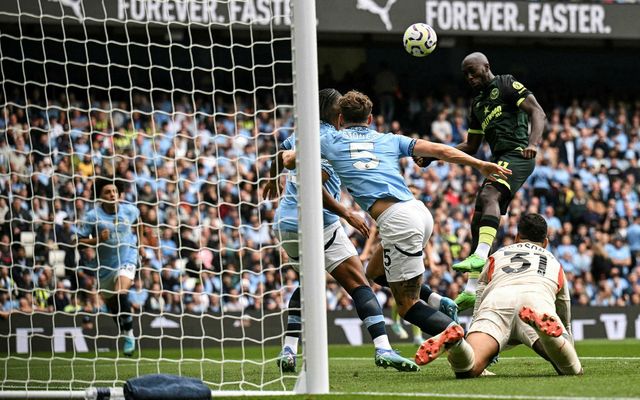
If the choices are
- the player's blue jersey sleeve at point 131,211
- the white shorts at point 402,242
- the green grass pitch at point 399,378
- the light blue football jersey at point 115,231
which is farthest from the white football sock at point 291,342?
Result: the player's blue jersey sleeve at point 131,211

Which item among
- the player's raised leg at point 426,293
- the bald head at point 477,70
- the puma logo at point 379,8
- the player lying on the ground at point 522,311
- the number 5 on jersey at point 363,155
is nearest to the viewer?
the player lying on the ground at point 522,311

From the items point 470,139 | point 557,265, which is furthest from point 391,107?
point 557,265

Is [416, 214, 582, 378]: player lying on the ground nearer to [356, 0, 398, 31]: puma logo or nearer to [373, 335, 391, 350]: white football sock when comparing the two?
[373, 335, 391, 350]: white football sock

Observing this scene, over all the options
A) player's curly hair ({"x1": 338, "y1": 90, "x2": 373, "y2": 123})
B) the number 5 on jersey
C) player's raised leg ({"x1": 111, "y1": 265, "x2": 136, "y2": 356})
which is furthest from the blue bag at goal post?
player's raised leg ({"x1": 111, "y1": 265, "x2": 136, "y2": 356})

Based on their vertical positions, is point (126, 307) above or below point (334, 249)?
below

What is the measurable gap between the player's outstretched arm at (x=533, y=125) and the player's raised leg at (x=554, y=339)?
2643mm

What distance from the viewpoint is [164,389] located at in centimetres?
555

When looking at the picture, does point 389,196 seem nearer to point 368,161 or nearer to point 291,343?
point 368,161

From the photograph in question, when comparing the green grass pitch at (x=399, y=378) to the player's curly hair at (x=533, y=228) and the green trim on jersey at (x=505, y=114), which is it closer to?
the player's curly hair at (x=533, y=228)

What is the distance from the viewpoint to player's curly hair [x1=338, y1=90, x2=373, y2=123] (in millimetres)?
7957

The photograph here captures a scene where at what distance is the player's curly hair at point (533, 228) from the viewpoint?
7582mm

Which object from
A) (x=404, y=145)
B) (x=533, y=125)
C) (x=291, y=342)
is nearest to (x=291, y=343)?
(x=291, y=342)

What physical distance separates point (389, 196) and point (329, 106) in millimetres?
1191

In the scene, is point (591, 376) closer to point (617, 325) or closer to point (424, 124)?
point (617, 325)
